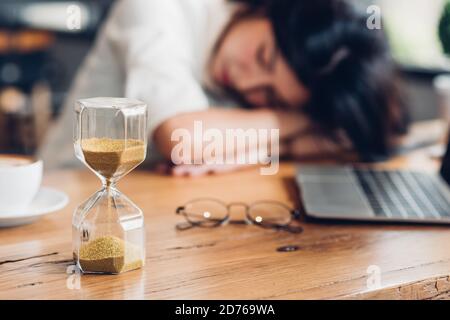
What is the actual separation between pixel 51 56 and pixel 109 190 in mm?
4322

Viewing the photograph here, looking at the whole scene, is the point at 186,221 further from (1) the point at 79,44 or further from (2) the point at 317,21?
(1) the point at 79,44

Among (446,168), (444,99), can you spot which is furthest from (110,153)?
(444,99)

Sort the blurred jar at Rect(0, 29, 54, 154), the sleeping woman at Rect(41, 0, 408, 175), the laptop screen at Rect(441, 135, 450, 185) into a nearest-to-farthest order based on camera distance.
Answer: the laptop screen at Rect(441, 135, 450, 185)
the sleeping woman at Rect(41, 0, 408, 175)
the blurred jar at Rect(0, 29, 54, 154)

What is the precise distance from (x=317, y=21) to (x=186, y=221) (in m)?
0.70

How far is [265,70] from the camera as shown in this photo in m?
1.58

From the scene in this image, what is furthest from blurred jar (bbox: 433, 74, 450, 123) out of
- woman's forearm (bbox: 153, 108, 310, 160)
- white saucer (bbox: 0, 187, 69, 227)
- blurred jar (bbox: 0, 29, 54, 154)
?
blurred jar (bbox: 0, 29, 54, 154)

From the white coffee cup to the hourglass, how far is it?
0.18 meters

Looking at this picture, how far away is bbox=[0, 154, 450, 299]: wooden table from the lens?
2.32ft

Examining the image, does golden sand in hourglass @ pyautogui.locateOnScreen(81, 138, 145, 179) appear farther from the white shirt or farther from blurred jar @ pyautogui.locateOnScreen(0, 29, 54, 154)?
blurred jar @ pyautogui.locateOnScreen(0, 29, 54, 154)

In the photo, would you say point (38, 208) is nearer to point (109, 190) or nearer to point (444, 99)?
point (109, 190)

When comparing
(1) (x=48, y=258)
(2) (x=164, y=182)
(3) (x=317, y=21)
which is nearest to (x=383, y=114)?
(3) (x=317, y=21)

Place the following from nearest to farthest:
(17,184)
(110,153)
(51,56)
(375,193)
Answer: (110,153) < (17,184) < (375,193) < (51,56)

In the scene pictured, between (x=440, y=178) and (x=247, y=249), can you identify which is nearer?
(x=247, y=249)
